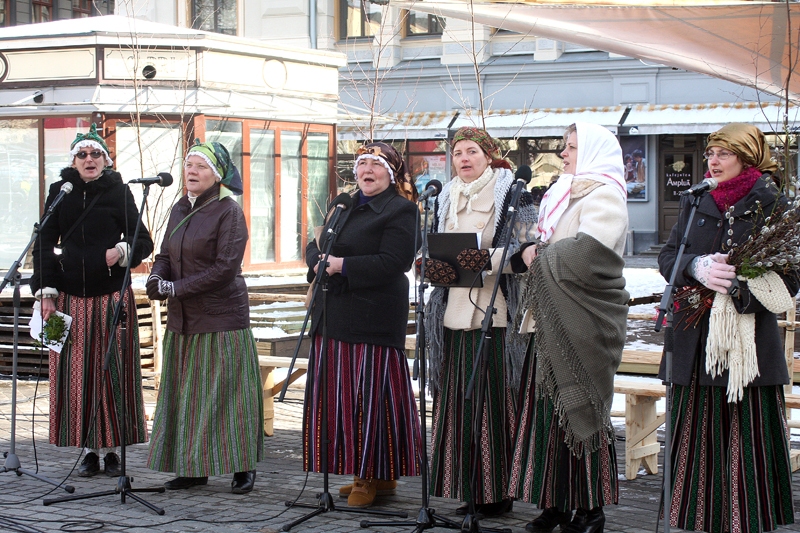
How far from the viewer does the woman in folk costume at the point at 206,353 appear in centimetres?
575

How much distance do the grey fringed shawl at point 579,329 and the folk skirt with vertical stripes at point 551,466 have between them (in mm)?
83

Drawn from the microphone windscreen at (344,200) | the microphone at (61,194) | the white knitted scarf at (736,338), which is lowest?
the white knitted scarf at (736,338)

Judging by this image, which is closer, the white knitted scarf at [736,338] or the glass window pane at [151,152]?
the white knitted scarf at [736,338]

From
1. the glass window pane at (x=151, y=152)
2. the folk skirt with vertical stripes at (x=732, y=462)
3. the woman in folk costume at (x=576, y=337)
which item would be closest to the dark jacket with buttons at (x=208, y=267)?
the woman in folk costume at (x=576, y=337)

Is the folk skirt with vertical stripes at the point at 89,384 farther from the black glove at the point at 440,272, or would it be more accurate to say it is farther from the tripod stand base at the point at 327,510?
the black glove at the point at 440,272

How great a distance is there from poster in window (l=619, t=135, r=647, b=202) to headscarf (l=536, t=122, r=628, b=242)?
18.3 meters

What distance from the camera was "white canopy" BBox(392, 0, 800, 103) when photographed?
6.44 metres

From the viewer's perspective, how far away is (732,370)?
4.61 m

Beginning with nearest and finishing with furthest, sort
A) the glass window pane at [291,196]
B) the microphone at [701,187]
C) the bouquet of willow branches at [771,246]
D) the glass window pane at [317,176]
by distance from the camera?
the microphone at [701,187]
the bouquet of willow branches at [771,246]
the glass window pane at [291,196]
the glass window pane at [317,176]

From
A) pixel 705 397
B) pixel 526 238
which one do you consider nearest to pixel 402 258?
pixel 526 238

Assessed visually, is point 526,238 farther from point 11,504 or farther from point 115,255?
point 11,504

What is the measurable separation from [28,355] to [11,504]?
16.2 feet

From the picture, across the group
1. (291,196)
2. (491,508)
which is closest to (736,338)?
(491,508)

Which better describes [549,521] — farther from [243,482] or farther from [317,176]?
[317,176]
